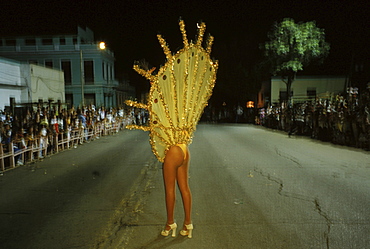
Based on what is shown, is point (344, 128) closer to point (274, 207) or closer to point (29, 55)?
point (274, 207)

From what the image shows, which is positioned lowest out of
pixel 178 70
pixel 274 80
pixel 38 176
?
pixel 38 176

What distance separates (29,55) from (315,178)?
4387 cm

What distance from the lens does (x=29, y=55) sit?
43.4 meters

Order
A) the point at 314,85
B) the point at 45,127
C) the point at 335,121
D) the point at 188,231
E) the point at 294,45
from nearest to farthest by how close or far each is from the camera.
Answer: the point at 188,231 → the point at 45,127 → the point at 335,121 → the point at 294,45 → the point at 314,85

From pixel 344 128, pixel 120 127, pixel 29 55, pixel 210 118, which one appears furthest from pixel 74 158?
pixel 29 55

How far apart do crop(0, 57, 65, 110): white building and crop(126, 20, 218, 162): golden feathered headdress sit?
22.2 meters

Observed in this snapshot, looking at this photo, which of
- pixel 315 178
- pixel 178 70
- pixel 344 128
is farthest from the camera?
pixel 344 128

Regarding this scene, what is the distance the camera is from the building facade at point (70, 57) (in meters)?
43.4

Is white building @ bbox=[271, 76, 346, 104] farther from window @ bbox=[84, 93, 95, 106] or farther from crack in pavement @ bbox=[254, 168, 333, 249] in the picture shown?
crack in pavement @ bbox=[254, 168, 333, 249]

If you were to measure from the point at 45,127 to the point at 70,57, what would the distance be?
3313 cm

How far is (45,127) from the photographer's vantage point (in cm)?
1364

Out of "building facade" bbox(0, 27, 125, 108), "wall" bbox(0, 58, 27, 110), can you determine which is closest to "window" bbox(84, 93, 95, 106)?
"building facade" bbox(0, 27, 125, 108)

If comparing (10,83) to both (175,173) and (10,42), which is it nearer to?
(10,42)

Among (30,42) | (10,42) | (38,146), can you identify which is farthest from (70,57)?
(38,146)
